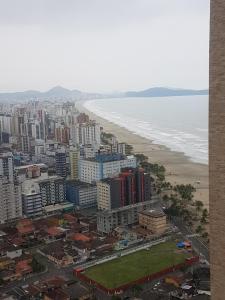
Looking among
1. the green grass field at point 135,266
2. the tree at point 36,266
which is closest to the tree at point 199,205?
the green grass field at point 135,266

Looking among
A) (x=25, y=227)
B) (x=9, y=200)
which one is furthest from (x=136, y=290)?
(x=9, y=200)

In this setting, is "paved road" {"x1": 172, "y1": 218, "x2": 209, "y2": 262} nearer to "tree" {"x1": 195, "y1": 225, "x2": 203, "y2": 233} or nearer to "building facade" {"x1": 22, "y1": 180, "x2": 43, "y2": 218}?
"tree" {"x1": 195, "y1": 225, "x2": 203, "y2": 233}

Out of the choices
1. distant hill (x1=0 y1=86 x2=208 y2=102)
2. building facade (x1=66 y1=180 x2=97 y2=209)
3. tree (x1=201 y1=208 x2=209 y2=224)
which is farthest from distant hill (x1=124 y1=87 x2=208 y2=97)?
tree (x1=201 y1=208 x2=209 y2=224)

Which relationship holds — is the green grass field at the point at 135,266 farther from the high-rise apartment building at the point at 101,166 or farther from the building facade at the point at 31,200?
the high-rise apartment building at the point at 101,166

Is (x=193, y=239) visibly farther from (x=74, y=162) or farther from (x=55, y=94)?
(x=55, y=94)

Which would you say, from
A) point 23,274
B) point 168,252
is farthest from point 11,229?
point 168,252
